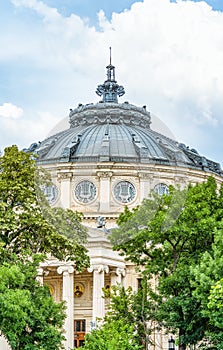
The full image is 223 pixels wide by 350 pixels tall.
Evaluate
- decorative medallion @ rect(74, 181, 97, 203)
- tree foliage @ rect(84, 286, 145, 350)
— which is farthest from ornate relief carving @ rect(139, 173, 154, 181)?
tree foliage @ rect(84, 286, 145, 350)

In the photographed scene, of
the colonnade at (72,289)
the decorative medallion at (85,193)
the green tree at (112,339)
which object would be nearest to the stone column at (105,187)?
the decorative medallion at (85,193)

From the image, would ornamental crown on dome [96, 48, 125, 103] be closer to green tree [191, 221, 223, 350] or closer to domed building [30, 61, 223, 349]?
domed building [30, 61, 223, 349]

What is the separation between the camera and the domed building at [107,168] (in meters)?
63.2

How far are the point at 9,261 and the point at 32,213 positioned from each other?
2441 mm

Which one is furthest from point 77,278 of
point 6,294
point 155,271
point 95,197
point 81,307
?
point 6,294

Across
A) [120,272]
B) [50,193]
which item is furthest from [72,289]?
[50,193]

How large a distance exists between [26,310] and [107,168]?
37.4 meters

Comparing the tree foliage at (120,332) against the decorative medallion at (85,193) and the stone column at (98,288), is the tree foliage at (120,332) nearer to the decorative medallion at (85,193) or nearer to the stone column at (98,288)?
the stone column at (98,288)

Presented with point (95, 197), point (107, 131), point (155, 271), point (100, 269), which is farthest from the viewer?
point (107, 131)

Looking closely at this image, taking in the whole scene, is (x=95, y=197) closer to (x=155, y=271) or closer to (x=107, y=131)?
(x=107, y=131)

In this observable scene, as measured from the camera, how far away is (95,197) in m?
71.3

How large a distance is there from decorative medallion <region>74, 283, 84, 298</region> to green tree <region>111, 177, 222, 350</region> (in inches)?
890

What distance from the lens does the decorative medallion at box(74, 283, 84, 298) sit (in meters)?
63.7

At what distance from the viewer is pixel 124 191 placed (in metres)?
72.6
